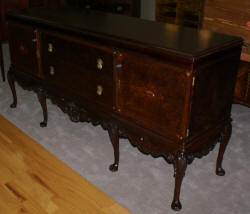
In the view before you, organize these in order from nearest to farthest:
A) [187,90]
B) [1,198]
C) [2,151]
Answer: [187,90] → [1,198] → [2,151]

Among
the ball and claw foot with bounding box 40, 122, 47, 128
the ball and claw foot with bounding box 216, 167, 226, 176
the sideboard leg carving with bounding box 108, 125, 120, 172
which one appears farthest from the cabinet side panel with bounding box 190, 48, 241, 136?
the ball and claw foot with bounding box 40, 122, 47, 128

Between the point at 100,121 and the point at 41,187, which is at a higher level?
the point at 100,121

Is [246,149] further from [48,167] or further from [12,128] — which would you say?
[12,128]

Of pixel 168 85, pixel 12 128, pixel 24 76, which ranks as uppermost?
pixel 168 85

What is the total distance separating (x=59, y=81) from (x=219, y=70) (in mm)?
1342

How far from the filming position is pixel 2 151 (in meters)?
2.91

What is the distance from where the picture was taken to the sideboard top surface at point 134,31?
6.35 ft

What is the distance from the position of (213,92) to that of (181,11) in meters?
2.80

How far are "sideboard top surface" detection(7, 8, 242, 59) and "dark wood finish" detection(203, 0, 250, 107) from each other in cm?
94

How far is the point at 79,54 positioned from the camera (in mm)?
2461

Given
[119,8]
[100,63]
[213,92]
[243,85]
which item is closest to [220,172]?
[213,92]

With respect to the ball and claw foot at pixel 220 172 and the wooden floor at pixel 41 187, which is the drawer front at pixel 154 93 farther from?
the ball and claw foot at pixel 220 172

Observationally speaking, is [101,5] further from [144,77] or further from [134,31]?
[144,77]

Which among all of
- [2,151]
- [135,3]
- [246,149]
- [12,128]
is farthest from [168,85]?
[135,3]
